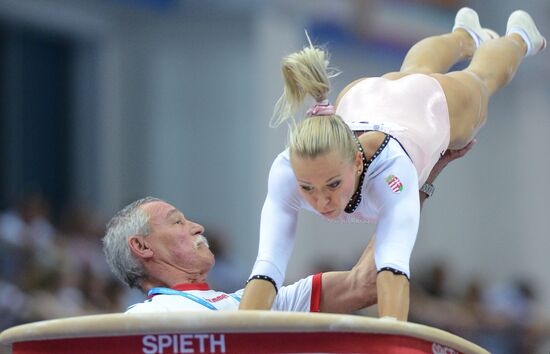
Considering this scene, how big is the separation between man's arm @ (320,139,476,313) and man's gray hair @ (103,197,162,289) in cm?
62

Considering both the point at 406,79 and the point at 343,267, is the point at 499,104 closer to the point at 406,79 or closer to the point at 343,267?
the point at 343,267

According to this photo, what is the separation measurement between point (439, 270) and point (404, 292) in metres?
5.85

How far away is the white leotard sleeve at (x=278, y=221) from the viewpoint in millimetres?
3439

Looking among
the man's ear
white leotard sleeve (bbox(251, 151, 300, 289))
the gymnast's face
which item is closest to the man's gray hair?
the man's ear

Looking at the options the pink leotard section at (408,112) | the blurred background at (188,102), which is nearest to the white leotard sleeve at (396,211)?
the pink leotard section at (408,112)

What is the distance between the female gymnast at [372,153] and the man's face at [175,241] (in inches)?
14.2

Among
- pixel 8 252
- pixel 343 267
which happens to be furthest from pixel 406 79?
pixel 343 267

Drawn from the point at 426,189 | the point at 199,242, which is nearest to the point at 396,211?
the point at 426,189

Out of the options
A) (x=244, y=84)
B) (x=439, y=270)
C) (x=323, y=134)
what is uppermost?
(x=244, y=84)

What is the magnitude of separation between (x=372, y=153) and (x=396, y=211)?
0.21 meters

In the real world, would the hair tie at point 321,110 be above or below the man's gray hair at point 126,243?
above

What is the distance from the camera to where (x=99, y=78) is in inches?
409

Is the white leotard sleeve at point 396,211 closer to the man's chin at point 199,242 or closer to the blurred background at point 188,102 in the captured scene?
the man's chin at point 199,242

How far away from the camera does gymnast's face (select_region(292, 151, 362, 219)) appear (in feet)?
10.4
